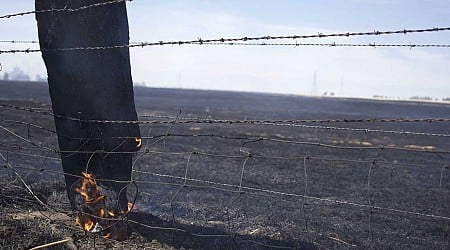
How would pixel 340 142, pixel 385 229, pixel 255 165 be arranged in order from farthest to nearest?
pixel 340 142
pixel 255 165
pixel 385 229

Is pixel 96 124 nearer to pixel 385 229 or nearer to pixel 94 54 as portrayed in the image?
pixel 94 54

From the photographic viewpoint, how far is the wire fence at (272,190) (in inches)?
199

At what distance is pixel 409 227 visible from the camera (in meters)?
6.62

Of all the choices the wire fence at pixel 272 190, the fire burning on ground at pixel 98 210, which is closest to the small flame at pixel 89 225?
the fire burning on ground at pixel 98 210

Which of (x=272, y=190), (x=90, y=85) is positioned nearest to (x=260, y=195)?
(x=90, y=85)

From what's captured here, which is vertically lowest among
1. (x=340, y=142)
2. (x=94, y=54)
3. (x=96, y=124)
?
(x=340, y=142)

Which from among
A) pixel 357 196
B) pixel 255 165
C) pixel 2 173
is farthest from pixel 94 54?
pixel 255 165

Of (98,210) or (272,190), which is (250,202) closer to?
(272,190)

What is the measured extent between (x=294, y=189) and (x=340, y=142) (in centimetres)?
870

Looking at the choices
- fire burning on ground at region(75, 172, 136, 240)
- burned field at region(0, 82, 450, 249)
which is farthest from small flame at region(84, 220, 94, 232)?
burned field at region(0, 82, 450, 249)

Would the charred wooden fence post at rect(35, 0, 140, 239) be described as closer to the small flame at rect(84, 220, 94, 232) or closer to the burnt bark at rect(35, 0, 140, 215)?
the burnt bark at rect(35, 0, 140, 215)

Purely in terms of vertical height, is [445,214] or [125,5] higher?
[125,5]

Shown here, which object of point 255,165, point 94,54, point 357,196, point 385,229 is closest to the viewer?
point 94,54

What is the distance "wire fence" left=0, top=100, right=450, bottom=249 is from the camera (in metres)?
5.06
